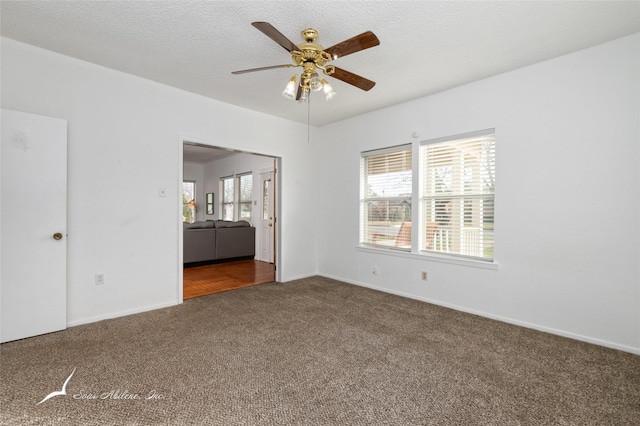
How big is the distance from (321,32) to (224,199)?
7.19 m

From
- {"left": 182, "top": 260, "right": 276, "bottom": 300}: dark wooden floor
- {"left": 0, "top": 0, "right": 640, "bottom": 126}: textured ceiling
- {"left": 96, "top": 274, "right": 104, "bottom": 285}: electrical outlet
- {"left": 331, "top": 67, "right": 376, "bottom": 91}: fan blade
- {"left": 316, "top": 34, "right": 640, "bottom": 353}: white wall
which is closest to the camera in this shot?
{"left": 0, "top": 0, "right": 640, "bottom": 126}: textured ceiling

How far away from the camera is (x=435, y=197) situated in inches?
150

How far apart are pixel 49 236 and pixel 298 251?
3.21 metres

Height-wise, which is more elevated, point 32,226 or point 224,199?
point 224,199

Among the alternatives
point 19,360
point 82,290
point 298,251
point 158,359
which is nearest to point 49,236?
point 82,290

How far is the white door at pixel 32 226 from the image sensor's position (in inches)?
101

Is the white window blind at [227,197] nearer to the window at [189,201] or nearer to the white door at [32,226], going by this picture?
the window at [189,201]

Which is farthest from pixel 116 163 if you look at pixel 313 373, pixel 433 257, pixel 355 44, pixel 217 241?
pixel 433 257

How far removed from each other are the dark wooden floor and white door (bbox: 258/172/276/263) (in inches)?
15.1

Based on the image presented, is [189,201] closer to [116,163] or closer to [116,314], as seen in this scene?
[116,163]

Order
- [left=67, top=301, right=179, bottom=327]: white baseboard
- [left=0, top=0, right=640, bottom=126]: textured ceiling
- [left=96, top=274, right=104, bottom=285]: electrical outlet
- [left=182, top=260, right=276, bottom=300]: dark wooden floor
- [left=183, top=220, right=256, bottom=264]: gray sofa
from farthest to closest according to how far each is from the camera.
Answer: [left=183, top=220, right=256, bottom=264]: gray sofa, [left=182, top=260, right=276, bottom=300]: dark wooden floor, [left=96, top=274, right=104, bottom=285]: electrical outlet, [left=67, top=301, right=179, bottom=327]: white baseboard, [left=0, top=0, right=640, bottom=126]: textured ceiling

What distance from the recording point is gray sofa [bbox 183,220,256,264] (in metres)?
6.01

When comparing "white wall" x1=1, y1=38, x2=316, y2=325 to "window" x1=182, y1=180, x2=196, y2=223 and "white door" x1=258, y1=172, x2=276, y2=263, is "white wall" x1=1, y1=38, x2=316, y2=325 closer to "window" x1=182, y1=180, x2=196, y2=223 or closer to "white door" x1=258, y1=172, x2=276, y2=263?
"white door" x1=258, y1=172, x2=276, y2=263

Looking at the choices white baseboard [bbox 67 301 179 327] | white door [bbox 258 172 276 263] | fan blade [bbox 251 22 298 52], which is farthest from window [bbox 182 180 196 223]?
fan blade [bbox 251 22 298 52]
